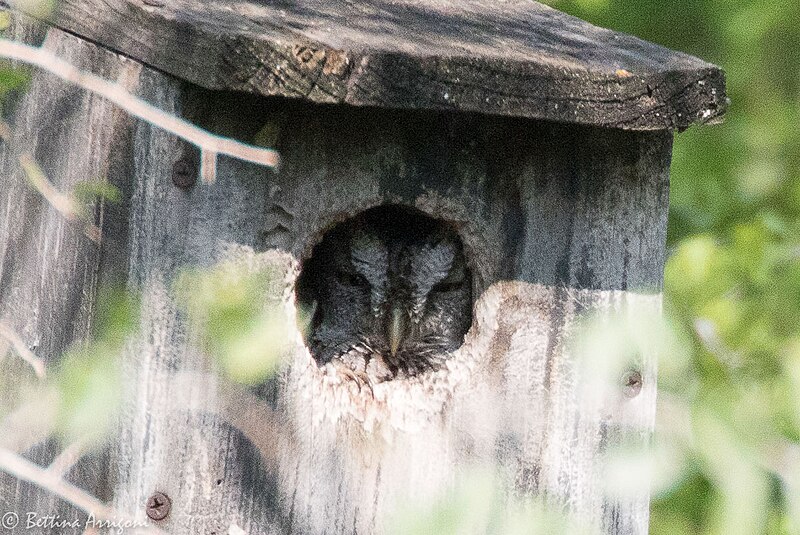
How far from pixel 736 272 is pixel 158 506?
4.30 feet

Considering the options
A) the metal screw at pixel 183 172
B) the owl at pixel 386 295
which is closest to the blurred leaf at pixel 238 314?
the metal screw at pixel 183 172

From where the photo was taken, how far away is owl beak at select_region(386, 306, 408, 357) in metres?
2.17

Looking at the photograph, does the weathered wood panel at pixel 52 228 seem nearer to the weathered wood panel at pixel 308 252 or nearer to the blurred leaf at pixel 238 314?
the weathered wood panel at pixel 308 252

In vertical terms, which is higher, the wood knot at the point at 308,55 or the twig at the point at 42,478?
the wood knot at the point at 308,55

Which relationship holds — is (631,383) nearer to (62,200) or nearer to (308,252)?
(308,252)

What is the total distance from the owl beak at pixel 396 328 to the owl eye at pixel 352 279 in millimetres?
80

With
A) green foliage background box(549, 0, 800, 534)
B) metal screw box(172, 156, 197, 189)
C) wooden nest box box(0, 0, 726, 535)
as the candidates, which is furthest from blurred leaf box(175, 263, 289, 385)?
green foliage background box(549, 0, 800, 534)

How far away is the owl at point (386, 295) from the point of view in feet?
6.90

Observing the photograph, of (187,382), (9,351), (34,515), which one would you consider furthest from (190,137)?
(34,515)

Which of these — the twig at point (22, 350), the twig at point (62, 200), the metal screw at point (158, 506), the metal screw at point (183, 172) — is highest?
the metal screw at point (183, 172)

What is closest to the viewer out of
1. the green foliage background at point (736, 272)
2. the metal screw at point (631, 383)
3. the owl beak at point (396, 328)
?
the green foliage background at point (736, 272)

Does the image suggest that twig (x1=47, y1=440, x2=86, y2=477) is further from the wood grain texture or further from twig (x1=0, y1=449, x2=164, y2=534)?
the wood grain texture

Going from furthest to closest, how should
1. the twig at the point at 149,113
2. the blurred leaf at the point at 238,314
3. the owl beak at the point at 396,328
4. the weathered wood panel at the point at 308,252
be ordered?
the owl beak at the point at 396,328 → the weathered wood panel at the point at 308,252 → the blurred leaf at the point at 238,314 → the twig at the point at 149,113

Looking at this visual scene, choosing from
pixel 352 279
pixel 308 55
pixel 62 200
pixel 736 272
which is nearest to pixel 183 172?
pixel 62 200
